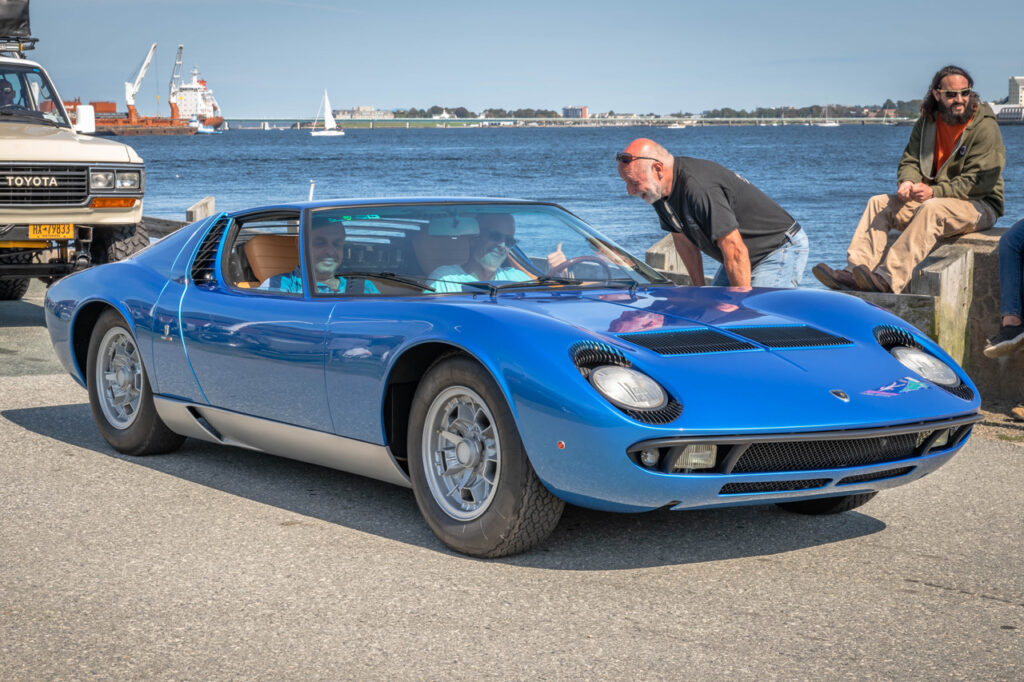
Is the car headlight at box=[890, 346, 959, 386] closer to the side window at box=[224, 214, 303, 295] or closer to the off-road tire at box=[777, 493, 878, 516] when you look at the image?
the off-road tire at box=[777, 493, 878, 516]

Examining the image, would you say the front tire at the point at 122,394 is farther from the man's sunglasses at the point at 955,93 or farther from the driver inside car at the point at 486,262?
the man's sunglasses at the point at 955,93

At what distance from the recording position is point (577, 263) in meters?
5.45

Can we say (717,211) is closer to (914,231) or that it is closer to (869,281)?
(869,281)

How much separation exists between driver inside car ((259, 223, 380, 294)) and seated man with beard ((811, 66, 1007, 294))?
3.83 meters

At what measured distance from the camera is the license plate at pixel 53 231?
10.8 metres

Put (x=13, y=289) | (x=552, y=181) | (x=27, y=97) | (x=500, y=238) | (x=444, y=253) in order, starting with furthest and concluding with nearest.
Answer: (x=552, y=181) < (x=13, y=289) < (x=27, y=97) < (x=500, y=238) < (x=444, y=253)

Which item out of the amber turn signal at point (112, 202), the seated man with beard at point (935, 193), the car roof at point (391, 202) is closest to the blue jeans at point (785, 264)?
the seated man with beard at point (935, 193)

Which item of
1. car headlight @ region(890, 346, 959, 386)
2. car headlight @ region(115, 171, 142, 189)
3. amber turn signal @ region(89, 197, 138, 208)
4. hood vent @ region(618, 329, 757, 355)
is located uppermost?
car headlight @ region(115, 171, 142, 189)

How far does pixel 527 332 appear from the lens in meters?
4.21

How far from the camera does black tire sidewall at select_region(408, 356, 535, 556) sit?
13.8 ft

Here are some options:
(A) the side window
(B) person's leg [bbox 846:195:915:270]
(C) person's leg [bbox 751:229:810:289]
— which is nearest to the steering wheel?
(A) the side window

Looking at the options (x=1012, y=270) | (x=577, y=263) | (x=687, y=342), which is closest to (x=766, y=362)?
(x=687, y=342)

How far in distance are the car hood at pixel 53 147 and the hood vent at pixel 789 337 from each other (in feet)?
26.3

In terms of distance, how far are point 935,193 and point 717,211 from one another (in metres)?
2.57
